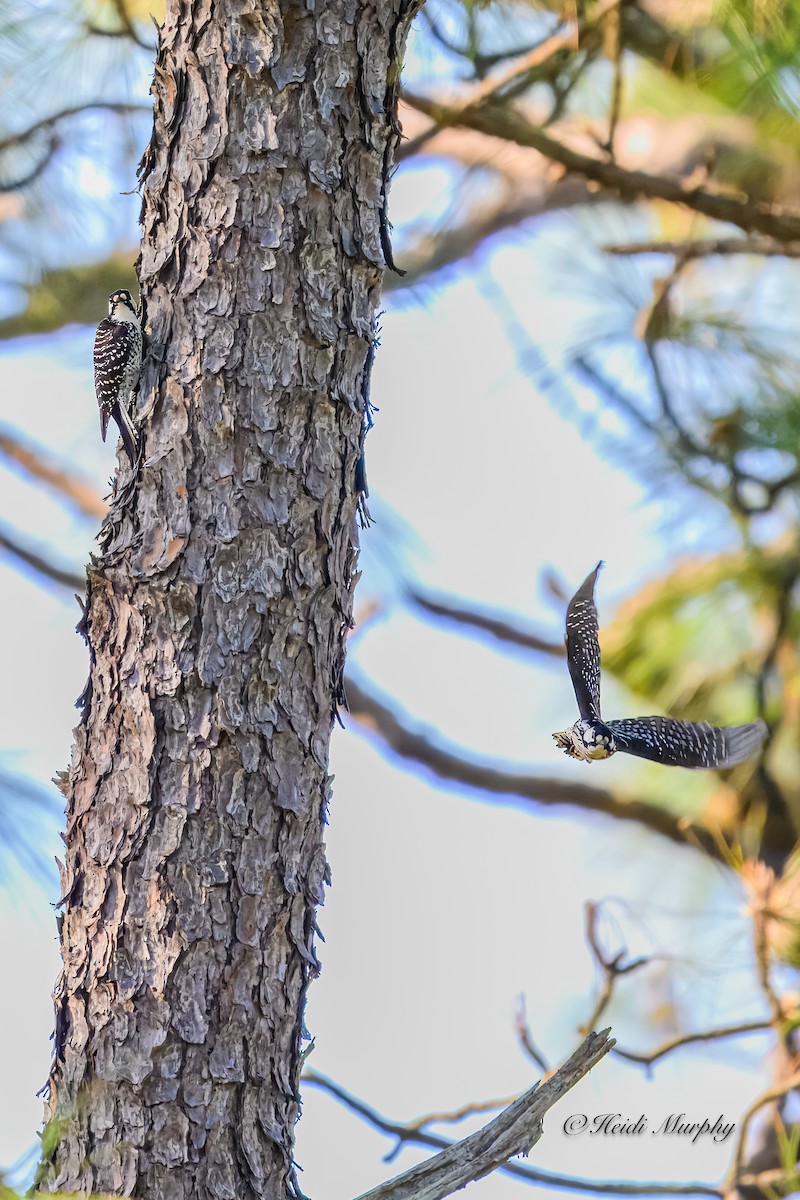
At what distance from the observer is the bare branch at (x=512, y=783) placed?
104 inches

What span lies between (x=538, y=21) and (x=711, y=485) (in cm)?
102

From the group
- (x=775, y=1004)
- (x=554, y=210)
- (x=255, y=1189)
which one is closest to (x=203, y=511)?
(x=255, y=1189)

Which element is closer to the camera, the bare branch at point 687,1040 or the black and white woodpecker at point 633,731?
the black and white woodpecker at point 633,731

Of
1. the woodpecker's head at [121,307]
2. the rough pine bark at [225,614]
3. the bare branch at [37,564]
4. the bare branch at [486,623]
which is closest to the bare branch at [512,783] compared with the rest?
the bare branch at [486,623]

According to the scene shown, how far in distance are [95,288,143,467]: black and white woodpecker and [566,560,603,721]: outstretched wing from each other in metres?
0.56

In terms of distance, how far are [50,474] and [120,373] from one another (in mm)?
1439

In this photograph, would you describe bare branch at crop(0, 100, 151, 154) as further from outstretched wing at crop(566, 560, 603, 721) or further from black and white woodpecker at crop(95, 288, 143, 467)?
outstretched wing at crop(566, 560, 603, 721)

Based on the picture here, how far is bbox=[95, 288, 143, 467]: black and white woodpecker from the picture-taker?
4.12 feet

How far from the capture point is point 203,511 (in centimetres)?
117

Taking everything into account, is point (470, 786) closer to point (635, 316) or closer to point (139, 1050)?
point (635, 316)

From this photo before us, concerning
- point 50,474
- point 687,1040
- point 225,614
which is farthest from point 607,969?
point 50,474

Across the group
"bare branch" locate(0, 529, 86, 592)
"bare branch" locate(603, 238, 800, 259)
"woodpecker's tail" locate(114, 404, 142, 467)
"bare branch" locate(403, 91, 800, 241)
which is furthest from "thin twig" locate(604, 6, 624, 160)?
"bare branch" locate(0, 529, 86, 592)

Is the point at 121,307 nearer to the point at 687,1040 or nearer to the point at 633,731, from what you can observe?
the point at 633,731

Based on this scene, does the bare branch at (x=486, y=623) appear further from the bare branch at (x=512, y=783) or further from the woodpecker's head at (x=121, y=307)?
the woodpecker's head at (x=121, y=307)
